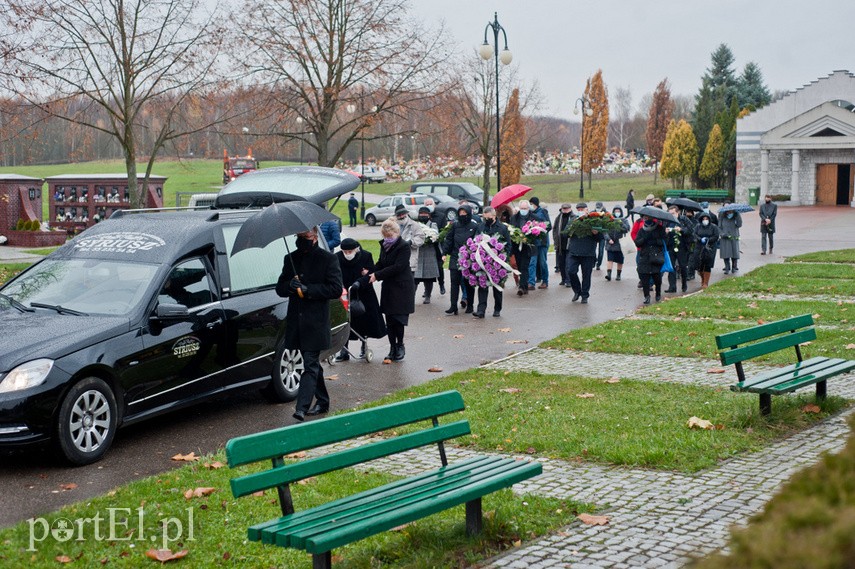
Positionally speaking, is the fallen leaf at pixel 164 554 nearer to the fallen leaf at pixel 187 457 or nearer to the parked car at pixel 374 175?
the fallen leaf at pixel 187 457

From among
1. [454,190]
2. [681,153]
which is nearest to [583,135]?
[681,153]

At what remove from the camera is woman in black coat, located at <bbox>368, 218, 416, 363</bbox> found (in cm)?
1274

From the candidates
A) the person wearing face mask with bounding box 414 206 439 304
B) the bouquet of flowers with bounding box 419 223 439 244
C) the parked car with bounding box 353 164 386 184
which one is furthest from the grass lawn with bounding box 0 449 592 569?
the parked car with bounding box 353 164 386 184

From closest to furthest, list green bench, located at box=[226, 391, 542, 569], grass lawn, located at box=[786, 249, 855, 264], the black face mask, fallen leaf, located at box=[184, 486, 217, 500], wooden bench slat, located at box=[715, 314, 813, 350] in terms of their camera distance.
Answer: green bench, located at box=[226, 391, 542, 569]
fallen leaf, located at box=[184, 486, 217, 500]
wooden bench slat, located at box=[715, 314, 813, 350]
the black face mask
grass lawn, located at box=[786, 249, 855, 264]

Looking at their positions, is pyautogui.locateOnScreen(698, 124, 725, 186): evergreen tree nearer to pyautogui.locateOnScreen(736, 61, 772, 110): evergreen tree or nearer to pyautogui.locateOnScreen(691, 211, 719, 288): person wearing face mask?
pyautogui.locateOnScreen(736, 61, 772, 110): evergreen tree

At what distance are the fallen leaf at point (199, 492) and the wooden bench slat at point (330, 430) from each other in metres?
1.70

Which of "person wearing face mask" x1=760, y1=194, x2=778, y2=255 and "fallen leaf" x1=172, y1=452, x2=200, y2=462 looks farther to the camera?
"person wearing face mask" x1=760, y1=194, x2=778, y2=255

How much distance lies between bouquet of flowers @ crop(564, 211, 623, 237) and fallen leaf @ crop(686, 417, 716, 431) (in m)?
10.8

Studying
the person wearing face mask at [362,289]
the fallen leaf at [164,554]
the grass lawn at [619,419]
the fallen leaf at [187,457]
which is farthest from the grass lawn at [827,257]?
the fallen leaf at [164,554]

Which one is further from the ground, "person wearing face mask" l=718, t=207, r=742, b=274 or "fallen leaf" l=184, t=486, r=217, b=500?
"person wearing face mask" l=718, t=207, r=742, b=274

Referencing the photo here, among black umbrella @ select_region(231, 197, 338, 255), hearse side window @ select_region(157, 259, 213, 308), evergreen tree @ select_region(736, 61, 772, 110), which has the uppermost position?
evergreen tree @ select_region(736, 61, 772, 110)

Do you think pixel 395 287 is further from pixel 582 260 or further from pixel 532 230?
pixel 532 230

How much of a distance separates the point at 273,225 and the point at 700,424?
3.96 meters

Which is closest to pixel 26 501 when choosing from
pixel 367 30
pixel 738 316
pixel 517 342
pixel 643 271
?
pixel 517 342
